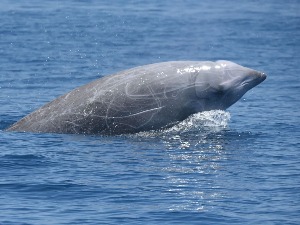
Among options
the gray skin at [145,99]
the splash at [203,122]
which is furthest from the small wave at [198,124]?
the gray skin at [145,99]

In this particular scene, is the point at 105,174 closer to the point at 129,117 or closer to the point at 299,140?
the point at 129,117

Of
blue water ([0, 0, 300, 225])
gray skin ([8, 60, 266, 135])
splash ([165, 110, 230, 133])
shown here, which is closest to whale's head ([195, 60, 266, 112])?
gray skin ([8, 60, 266, 135])

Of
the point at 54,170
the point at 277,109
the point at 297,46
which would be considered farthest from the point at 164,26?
the point at 54,170

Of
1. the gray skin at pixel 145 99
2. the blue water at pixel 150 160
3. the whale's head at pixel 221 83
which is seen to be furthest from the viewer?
the whale's head at pixel 221 83

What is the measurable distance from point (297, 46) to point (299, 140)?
23219 millimetres

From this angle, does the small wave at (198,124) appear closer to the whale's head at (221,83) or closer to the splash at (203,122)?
the splash at (203,122)

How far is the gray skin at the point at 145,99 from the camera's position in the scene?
23.8 meters

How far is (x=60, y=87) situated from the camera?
110ft

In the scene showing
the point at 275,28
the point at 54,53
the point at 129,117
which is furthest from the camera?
the point at 275,28

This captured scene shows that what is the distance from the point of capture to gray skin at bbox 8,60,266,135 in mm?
23797

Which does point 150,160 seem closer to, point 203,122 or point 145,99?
point 145,99

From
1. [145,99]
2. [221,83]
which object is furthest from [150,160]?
[221,83]

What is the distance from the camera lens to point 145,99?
23.8 m

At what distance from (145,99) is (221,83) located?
5.94ft
